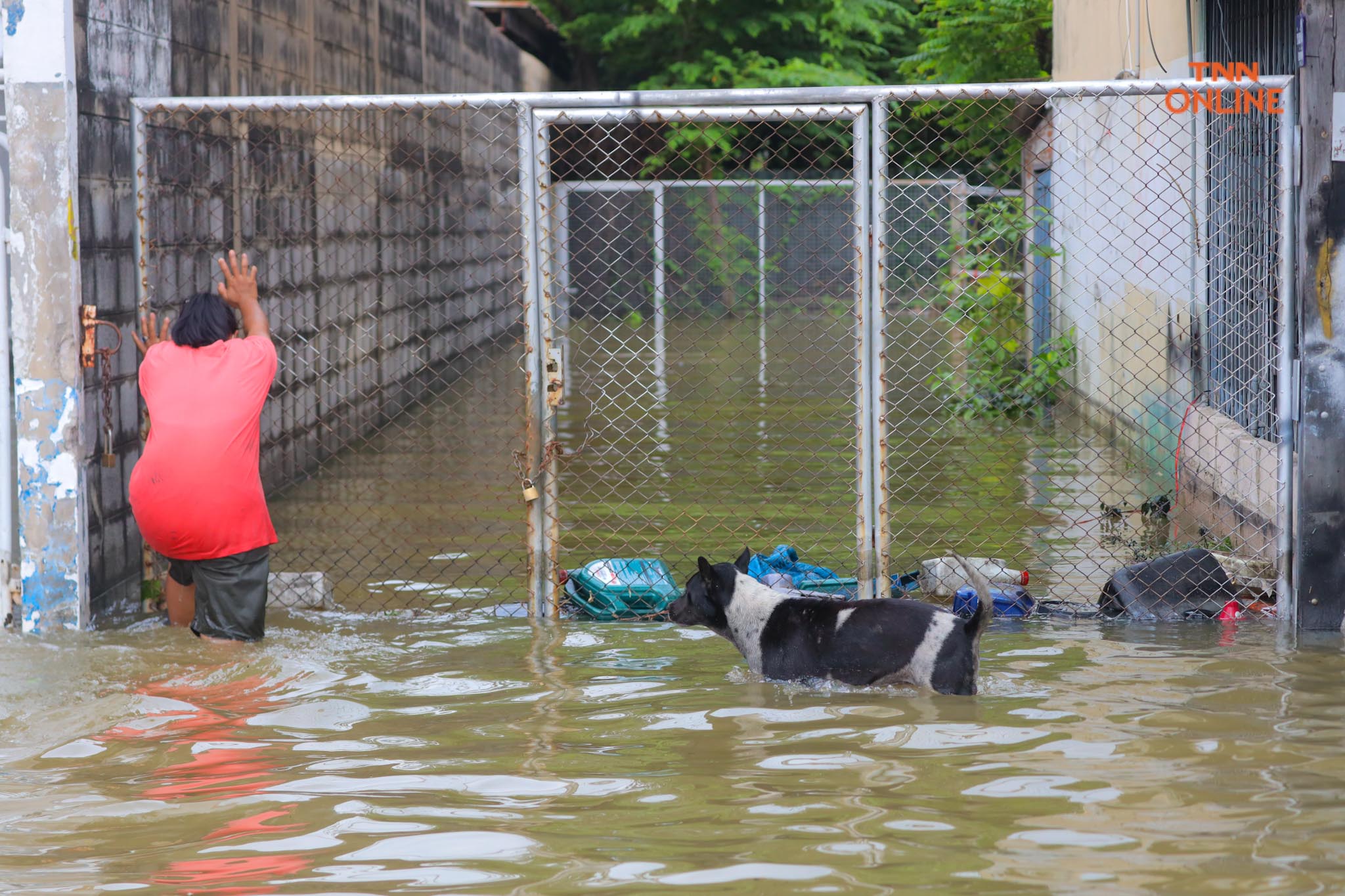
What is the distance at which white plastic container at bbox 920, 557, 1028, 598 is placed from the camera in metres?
6.30

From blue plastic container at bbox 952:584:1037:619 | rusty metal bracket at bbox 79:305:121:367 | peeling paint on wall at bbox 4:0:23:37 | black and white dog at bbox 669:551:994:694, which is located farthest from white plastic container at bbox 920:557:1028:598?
peeling paint on wall at bbox 4:0:23:37

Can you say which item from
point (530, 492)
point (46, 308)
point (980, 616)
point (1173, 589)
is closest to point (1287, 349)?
point (1173, 589)

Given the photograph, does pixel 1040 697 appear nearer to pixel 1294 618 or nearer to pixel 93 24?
pixel 1294 618

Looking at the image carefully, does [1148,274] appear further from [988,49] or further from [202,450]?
[988,49]

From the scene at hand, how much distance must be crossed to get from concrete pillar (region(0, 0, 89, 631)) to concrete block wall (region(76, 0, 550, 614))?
0.13 metres

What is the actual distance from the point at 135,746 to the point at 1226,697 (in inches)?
140

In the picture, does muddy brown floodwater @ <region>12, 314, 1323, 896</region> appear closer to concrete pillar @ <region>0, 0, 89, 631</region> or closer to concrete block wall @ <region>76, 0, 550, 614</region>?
concrete pillar @ <region>0, 0, 89, 631</region>

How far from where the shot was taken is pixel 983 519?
8.06 m

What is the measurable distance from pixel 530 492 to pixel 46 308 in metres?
2.05

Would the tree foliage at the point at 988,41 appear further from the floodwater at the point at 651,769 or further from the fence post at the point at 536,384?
the floodwater at the point at 651,769

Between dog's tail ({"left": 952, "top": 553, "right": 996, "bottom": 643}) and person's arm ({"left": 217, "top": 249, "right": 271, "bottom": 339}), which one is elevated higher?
person's arm ({"left": 217, "top": 249, "right": 271, "bottom": 339})

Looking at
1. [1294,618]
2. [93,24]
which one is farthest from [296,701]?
[1294,618]

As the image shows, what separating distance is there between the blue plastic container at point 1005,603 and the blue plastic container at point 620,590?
48.3 inches

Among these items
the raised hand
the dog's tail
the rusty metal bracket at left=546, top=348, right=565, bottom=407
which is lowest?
the dog's tail
